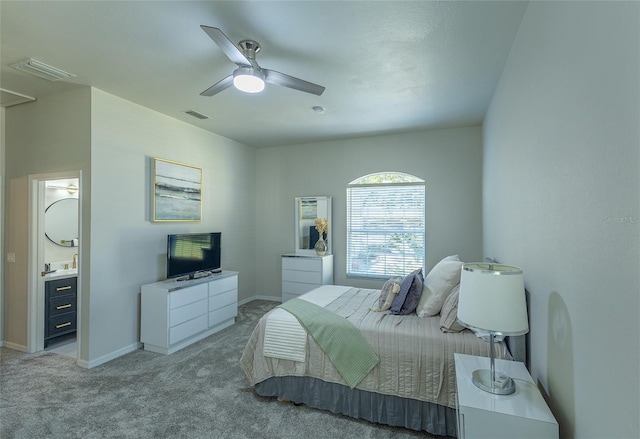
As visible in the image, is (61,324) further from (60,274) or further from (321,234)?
(321,234)

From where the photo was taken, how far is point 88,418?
2377mm

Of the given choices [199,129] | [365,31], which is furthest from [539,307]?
[199,129]

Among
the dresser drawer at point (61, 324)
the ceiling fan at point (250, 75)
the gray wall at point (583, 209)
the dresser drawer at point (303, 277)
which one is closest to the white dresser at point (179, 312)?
the dresser drawer at point (61, 324)

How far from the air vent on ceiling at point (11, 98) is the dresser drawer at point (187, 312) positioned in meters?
2.82

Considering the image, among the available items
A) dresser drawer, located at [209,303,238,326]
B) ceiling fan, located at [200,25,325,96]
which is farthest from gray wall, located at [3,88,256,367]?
ceiling fan, located at [200,25,325,96]

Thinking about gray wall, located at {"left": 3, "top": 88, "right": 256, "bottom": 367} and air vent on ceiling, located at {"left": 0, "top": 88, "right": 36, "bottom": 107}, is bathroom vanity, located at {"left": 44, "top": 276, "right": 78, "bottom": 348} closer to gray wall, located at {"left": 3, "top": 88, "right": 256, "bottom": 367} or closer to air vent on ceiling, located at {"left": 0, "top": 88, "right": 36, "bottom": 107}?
gray wall, located at {"left": 3, "top": 88, "right": 256, "bottom": 367}

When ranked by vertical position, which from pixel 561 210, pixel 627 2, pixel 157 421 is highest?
pixel 627 2

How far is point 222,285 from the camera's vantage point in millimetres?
4258

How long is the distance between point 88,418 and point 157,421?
539mm

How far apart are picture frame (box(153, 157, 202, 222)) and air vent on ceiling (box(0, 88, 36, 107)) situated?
4.63 ft

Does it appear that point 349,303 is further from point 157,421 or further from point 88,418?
point 88,418

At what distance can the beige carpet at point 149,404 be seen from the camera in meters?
2.23

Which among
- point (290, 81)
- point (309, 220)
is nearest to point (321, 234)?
point (309, 220)

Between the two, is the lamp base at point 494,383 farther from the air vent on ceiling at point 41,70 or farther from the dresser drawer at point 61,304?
the dresser drawer at point 61,304
